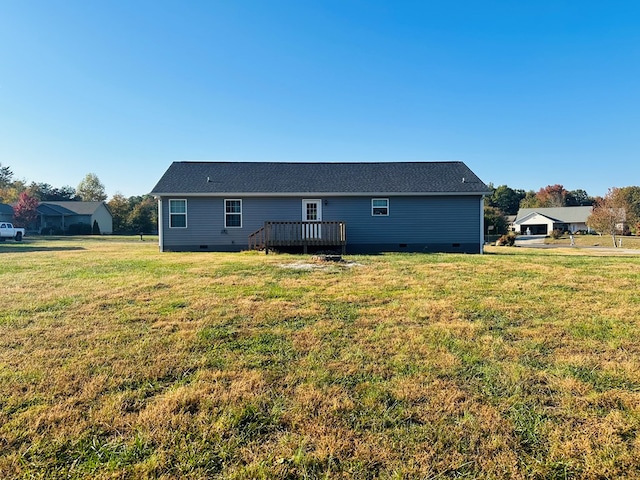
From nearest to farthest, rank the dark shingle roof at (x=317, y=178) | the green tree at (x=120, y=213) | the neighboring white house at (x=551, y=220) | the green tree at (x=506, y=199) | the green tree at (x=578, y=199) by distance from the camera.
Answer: the dark shingle roof at (x=317, y=178)
the green tree at (x=120, y=213)
the neighboring white house at (x=551, y=220)
the green tree at (x=506, y=199)
the green tree at (x=578, y=199)

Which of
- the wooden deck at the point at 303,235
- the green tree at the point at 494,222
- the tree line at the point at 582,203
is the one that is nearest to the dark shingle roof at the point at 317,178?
the wooden deck at the point at 303,235

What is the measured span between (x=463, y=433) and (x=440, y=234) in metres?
13.8

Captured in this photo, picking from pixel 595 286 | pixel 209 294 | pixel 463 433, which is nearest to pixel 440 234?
pixel 595 286

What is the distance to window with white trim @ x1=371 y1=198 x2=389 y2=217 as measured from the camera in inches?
587

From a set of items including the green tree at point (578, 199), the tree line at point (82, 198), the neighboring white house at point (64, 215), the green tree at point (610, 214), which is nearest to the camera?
the green tree at point (610, 214)

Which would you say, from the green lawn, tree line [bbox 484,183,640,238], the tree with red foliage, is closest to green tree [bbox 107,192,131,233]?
the tree with red foliage

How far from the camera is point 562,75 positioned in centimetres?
1672

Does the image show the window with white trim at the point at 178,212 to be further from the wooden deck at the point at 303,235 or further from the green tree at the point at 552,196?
the green tree at the point at 552,196

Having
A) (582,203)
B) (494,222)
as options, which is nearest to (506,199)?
(582,203)

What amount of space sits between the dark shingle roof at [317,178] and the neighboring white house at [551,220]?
167ft

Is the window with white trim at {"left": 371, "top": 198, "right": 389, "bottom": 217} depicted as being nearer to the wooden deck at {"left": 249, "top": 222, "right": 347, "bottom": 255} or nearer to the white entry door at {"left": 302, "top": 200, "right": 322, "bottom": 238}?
the wooden deck at {"left": 249, "top": 222, "right": 347, "bottom": 255}

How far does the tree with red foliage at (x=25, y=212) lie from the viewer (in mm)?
39938

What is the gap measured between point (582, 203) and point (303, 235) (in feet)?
296

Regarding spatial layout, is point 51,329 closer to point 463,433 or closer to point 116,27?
point 463,433
